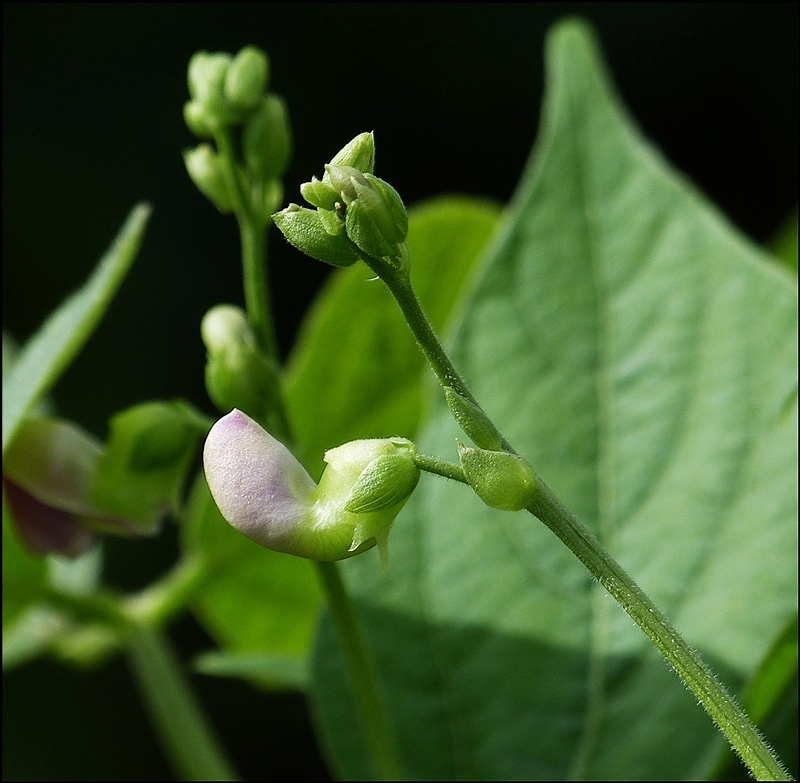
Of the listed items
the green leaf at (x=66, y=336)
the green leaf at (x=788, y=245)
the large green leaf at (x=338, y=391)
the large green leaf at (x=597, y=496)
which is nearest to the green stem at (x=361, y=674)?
the large green leaf at (x=597, y=496)

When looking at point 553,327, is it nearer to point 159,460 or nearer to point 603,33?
point 159,460

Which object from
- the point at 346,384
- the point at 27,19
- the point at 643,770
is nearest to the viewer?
the point at 643,770

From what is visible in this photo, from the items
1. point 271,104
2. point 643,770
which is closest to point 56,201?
point 271,104

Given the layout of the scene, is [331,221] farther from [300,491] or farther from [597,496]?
[597,496]

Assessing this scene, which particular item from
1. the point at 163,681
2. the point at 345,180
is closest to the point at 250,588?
the point at 163,681

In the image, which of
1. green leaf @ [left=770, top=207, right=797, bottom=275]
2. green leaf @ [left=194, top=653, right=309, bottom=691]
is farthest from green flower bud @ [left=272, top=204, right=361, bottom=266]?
green leaf @ [left=770, top=207, right=797, bottom=275]

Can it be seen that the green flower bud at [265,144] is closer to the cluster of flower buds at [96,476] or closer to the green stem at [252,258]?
the green stem at [252,258]

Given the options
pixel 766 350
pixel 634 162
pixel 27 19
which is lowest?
pixel 766 350

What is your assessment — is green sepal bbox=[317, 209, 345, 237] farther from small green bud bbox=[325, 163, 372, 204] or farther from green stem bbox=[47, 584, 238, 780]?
green stem bbox=[47, 584, 238, 780]
